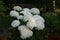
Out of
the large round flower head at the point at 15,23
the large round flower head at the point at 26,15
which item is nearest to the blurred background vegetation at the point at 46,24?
the large round flower head at the point at 15,23

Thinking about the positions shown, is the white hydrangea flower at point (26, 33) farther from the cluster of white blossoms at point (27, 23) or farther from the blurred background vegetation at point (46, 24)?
the blurred background vegetation at point (46, 24)

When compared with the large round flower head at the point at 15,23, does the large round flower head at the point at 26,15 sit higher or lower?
higher

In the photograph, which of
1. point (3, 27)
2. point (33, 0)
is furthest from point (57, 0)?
point (3, 27)

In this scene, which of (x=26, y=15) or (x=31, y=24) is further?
(x=26, y=15)

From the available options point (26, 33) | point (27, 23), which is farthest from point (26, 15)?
point (26, 33)

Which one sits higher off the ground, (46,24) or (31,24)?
(31,24)

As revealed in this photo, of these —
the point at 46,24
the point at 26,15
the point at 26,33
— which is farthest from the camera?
the point at 46,24

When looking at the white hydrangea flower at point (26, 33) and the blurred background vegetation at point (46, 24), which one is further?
the blurred background vegetation at point (46, 24)

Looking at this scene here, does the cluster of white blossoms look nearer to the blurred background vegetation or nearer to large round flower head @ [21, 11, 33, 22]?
large round flower head @ [21, 11, 33, 22]

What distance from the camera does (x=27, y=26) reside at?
3.69 metres

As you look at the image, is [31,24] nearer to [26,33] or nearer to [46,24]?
[26,33]

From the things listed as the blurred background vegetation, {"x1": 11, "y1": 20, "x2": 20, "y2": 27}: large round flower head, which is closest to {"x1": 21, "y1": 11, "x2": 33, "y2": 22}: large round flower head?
{"x1": 11, "y1": 20, "x2": 20, "y2": 27}: large round flower head

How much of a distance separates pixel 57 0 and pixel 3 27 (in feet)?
11.6

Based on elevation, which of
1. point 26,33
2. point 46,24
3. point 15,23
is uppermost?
point 15,23
